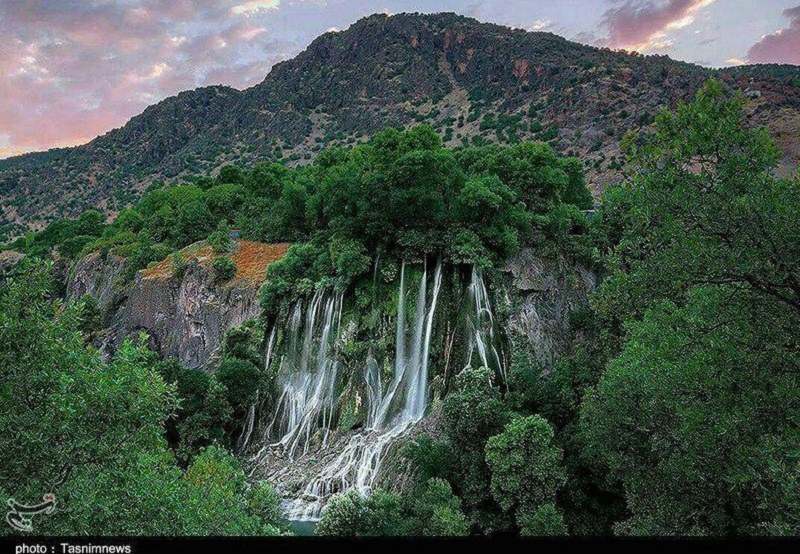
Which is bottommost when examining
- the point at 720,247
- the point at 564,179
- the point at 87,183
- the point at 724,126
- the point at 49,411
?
the point at 49,411

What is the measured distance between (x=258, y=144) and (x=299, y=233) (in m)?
81.7

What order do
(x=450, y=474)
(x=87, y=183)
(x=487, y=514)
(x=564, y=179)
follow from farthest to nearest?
(x=87, y=183), (x=564, y=179), (x=450, y=474), (x=487, y=514)

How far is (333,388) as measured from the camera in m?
26.2

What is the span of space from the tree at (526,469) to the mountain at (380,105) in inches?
2240

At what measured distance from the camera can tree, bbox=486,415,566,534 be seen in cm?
1694

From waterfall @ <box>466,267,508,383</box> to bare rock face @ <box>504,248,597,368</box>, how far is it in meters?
1.08

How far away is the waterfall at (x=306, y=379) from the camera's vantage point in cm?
2531

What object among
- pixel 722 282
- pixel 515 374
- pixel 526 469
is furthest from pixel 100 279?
pixel 722 282

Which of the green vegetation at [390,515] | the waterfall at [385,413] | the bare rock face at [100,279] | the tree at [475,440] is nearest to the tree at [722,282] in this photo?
the green vegetation at [390,515]

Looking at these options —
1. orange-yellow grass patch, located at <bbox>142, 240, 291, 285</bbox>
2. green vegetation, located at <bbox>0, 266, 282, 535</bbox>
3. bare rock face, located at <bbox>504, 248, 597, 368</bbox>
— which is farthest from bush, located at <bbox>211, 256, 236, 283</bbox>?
green vegetation, located at <bbox>0, 266, 282, 535</bbox>

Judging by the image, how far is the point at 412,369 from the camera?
25.0 m

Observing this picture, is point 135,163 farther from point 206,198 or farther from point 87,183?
point 206,198

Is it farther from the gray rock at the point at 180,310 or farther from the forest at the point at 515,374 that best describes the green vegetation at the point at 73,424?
the gray rock at the point at 180,310

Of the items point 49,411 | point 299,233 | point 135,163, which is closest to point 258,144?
point 135,163
